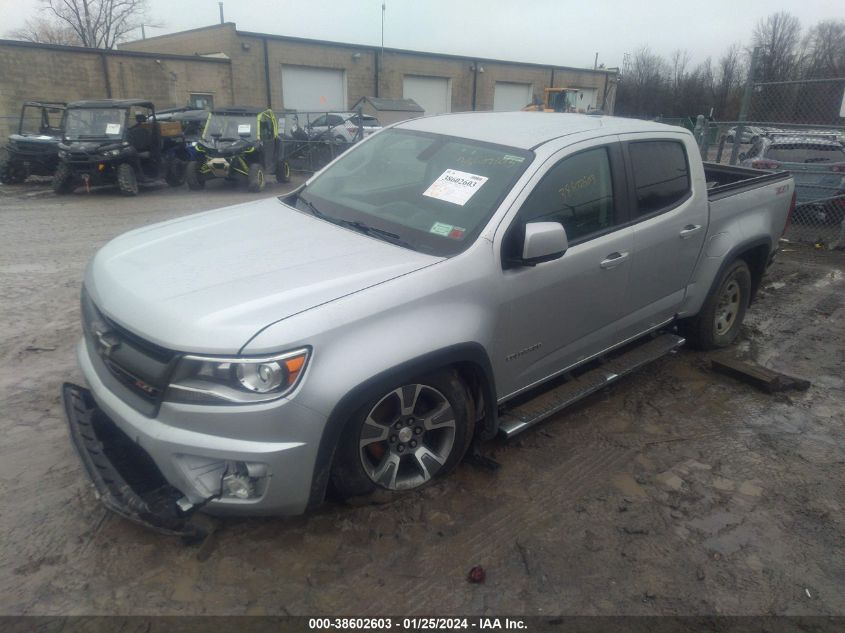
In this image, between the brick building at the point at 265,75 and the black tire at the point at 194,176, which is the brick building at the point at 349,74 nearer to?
the brick building at the point at 265,75

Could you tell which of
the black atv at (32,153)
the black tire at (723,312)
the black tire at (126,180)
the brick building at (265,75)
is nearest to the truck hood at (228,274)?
the black tire at (723,312)

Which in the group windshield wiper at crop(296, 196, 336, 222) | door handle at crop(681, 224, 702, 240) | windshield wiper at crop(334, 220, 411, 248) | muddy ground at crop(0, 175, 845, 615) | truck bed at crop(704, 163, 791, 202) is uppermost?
truck bed at crop(704, 163, 791, 202)

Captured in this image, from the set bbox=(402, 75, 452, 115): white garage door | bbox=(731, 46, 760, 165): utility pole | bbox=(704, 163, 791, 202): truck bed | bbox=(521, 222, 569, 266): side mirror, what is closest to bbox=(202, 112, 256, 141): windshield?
bbox=(731, 46, 760, 165): utility pole

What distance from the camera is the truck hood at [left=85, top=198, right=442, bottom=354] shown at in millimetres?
2350

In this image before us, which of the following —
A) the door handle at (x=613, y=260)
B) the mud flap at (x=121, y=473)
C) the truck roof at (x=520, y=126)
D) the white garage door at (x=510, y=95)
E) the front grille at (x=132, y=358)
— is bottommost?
the mud flap at (x=121, y=473)

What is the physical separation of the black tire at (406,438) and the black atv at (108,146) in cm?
1182

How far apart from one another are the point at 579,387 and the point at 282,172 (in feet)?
41.5

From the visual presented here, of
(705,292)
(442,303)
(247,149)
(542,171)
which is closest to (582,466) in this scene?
(442,303)

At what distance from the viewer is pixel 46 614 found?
2322 millimetres

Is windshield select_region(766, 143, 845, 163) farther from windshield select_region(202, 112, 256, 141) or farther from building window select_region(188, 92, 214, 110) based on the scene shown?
building window select_region(188, 92, 214, 110)

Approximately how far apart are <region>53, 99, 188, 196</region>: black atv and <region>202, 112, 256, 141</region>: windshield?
127cm

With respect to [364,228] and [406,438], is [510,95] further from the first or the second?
[406,438]

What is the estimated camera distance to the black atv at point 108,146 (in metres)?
12.2

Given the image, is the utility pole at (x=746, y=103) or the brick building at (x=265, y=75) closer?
the utility pole at (x=746, y=103)
